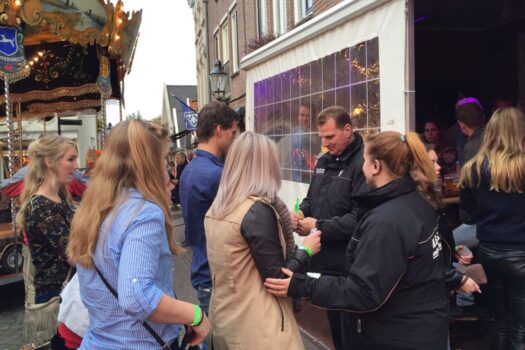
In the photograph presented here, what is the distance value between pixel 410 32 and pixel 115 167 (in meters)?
2.25

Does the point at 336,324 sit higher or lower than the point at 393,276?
lower

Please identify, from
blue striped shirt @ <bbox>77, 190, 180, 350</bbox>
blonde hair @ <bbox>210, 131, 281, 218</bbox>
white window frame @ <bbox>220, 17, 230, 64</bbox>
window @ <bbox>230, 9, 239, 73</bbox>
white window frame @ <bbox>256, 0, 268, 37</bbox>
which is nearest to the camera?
blue striped shirt @ <bbox>77, 190, 180, 350</bbox>

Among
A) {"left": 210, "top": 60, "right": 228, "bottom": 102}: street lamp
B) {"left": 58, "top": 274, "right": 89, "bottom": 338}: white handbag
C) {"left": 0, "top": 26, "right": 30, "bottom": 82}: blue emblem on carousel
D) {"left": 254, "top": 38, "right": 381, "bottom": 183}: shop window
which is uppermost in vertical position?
{"left": 210, "top": 60, "right": 228, "bottom": 102}: street lamp

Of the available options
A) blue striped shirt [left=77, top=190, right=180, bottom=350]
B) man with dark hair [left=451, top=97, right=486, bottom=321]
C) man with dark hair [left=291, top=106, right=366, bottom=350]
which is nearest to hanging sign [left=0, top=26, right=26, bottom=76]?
man with dark hair [left=291, top=106, right=366, bottom=350]

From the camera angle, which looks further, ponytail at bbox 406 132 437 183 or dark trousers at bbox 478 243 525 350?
dark trousers at bbox 478 243 525 350

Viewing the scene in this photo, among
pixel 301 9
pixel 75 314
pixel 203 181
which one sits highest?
pixel 301 9

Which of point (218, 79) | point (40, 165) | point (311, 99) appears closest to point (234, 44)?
point (218, 79)

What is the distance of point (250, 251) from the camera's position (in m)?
2.07

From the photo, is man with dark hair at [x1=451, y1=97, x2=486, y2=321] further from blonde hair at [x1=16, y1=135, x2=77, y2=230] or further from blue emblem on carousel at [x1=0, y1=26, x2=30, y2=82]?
blue emblem on carousel at [x1=0, y1=26, x2=30, y2=82]

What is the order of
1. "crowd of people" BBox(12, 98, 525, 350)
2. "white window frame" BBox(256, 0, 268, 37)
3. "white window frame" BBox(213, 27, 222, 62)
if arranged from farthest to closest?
"white window frame" BBox(213, 27, 222, 62) → "white window frame" BBox(256, 0, 268, 37) → "crowd of people" BBox(12, 98, 525, 350)

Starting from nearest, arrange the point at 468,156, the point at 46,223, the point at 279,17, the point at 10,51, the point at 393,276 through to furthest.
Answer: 1. the point at 393,276
2. the point at 46,223
3. the point at 468,156
4. the point at 10,51
5. the point at 279,17

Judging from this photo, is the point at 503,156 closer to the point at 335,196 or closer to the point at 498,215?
the point at 498,215

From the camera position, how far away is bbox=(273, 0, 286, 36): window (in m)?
11.4

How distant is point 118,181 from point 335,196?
5.42 feet
